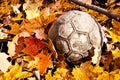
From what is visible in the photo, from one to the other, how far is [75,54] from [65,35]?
24 cm

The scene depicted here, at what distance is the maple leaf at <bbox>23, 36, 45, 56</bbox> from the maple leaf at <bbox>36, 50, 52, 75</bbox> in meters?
0.08

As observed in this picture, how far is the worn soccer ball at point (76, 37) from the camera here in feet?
9.92

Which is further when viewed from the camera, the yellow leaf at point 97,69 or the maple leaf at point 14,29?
the maple leaf at point 14,29

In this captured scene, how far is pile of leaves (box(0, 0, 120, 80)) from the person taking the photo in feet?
9.77

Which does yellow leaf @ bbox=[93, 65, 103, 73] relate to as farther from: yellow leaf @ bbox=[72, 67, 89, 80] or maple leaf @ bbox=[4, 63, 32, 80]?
maple leaf @ bbox=[4, 63, 32, 80]

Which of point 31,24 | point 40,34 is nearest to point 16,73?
point 40,34

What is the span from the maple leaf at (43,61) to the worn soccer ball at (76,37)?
0.48ft

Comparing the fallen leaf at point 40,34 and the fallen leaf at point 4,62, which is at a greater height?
the fallen leaf at point 40,34

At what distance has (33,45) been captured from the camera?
3.23 meters

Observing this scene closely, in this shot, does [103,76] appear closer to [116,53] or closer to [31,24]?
[116,53]

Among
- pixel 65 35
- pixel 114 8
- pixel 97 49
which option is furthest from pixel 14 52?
pixel 114 8

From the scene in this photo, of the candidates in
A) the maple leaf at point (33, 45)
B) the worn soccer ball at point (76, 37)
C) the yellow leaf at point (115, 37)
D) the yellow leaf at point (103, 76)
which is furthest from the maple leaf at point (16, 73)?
the yellow leaf at point (115, 37)

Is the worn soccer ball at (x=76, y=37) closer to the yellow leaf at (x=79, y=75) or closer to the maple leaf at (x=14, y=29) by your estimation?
the yellow leaf at (x=79, y=75)

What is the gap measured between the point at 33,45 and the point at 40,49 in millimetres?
95
